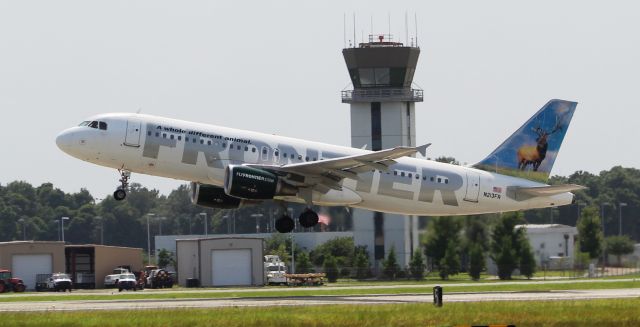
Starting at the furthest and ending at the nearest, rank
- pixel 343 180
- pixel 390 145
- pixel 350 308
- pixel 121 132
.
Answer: pixel 390 145 < pixel 343 180 < pixel 121 132 < pixel 350 308

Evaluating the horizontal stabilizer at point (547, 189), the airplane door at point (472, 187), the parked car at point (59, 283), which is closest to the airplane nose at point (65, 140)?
the airplane door at point (472, 187)

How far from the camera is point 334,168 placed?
65500mm

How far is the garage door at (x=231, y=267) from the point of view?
337 feet

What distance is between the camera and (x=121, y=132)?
209 feet

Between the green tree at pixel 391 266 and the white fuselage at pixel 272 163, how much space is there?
125 feet

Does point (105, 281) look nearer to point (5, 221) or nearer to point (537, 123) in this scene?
point (537, 123)

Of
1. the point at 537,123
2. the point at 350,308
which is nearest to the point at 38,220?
the point at 537,123

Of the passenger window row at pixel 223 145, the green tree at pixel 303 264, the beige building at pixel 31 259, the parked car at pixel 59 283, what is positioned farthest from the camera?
the green tree at pixel 303 264

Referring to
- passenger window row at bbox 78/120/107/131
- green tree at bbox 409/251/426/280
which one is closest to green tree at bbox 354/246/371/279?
green tree at bbox 409/251/426/280

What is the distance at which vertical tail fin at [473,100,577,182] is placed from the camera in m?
72.8

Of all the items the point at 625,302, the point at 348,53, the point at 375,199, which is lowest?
the point at 625,302

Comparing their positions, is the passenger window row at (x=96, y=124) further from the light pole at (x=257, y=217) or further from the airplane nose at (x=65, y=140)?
the light pole at (x=257, y=217)

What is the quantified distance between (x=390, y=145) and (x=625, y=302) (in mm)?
69714

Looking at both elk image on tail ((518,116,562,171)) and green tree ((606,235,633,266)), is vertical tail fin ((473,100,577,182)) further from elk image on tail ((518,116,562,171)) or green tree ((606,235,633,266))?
green tree ((606,235,633,266))
